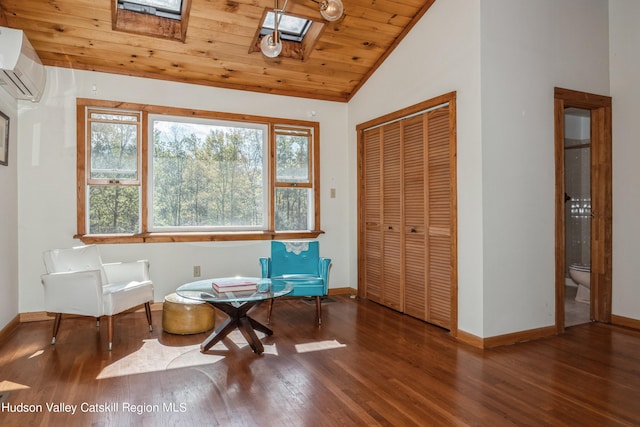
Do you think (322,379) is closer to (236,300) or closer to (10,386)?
(236,300)

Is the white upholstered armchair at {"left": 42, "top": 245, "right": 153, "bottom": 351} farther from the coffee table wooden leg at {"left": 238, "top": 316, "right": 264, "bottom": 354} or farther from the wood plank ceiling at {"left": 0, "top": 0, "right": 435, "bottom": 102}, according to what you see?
the wood plank ceiling at {"left": 0, "top": 0, "right": 435, "bottom": 102}

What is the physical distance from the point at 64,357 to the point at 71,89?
263cm

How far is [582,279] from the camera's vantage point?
14.5ft

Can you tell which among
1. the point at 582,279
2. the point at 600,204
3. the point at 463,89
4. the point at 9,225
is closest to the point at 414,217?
the point at 463,89

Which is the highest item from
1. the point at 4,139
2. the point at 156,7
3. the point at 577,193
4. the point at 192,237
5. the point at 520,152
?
the point at 156,7

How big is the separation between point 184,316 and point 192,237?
115 centimetres

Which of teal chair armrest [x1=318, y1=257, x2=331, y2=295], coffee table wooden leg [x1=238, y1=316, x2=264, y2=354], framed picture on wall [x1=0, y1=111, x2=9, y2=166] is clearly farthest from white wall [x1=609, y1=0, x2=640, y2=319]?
framed picture on wall [x1=0, y1=111, x2=9, y2=166]

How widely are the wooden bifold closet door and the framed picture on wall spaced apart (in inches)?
142

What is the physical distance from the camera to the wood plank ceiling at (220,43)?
358 cm

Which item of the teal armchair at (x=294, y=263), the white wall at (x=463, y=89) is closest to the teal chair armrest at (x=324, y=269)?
the teal armchair at (x=294, y=263)

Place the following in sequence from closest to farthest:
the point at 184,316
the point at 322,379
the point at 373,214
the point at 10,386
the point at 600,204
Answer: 1. the point at 10,386
2. the point at 322,379
3. the point at 184,316
4. the point at 600,204
5. the point at 373,214

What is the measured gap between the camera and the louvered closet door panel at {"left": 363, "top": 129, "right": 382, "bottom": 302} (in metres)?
4.69

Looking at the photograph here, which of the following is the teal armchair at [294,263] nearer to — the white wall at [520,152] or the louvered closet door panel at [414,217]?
the louvered closet door panel at [414,217]

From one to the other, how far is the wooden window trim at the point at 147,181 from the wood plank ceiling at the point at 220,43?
357 millimetres
